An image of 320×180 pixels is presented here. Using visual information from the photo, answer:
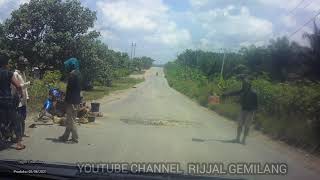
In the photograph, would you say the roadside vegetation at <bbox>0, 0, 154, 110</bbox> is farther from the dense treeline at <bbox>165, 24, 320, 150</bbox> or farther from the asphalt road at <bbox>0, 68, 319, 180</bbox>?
the asphalt road at <bbox>0, 68, 319, 180</bbox>

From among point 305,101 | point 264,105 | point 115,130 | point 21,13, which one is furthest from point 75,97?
point 21,13

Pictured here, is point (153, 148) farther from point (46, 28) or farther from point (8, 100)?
point (46, 28)

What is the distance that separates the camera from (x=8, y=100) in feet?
34.7

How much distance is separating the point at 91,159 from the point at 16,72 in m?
2.40

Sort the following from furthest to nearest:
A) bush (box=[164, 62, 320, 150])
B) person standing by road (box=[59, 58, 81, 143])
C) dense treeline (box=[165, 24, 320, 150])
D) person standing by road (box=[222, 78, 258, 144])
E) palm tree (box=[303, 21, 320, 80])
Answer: palm tree (box=[303, 21, 320, 80]) < dense treeline (box=[165, 24, 320, 150]) < bush (box=[164, 62, 320, 150]) < person standing by road (box=[222, 78, 258, 144]) < person standing by road (box=[59, 58, 81, 143])

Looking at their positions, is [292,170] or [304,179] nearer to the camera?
[304,179]

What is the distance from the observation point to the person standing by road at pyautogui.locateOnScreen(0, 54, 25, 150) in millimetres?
10607

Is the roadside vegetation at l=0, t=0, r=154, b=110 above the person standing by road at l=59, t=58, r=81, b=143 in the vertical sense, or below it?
above

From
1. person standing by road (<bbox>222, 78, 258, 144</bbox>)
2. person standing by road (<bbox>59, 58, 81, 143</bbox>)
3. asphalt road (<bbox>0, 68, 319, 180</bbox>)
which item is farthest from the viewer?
person standing by road (<bbox>222, 78, 258, 144</bbox>)

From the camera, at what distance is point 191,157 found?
37.9 ft

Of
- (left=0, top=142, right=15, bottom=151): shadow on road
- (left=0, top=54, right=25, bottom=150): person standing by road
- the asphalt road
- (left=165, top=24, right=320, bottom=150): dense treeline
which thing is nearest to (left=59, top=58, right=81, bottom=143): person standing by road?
the asphalt road

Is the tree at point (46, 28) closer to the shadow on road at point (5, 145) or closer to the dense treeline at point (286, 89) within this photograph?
the dense treeline at point (286, 89)

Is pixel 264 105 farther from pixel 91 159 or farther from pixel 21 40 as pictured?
pixel 21 40

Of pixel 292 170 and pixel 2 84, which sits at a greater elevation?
pixel 2 84
